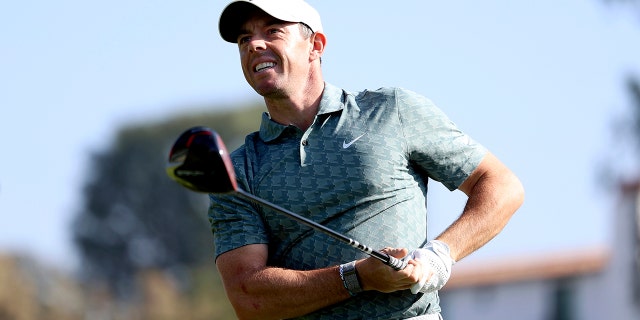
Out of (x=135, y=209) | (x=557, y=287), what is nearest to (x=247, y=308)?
(x=557, y=287)

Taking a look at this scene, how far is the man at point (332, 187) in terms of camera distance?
749 cm

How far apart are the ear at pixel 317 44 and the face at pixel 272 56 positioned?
117 millimetres

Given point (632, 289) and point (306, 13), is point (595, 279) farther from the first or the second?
point (306, 13)

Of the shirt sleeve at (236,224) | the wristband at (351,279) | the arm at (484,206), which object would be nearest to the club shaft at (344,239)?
the wristband at (351,279)

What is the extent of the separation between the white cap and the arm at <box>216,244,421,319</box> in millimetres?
1140

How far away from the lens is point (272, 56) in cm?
795

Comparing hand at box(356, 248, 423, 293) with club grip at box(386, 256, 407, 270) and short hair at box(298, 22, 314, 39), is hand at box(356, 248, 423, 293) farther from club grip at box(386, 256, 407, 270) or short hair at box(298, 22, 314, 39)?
short hair at box(298, 22, 314, 39)

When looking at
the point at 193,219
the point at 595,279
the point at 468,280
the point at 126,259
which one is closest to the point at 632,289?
the point at 595,279

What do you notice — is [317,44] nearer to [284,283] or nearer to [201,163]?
[284,283]

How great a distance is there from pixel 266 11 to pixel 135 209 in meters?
76.3

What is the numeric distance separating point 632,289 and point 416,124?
43.0 m

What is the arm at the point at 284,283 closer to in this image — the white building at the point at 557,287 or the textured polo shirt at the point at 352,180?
the textured polo shirt at the point at 352,180

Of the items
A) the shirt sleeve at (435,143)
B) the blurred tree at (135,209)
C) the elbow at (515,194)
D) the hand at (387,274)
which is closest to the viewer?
the hand at (387,274)

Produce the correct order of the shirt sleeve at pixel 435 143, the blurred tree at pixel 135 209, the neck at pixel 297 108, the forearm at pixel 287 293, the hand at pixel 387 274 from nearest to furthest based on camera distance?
the hand at pixel 387 274
the forearm at pixel 287 293
the shirt sleeve at pixel 435 143
the neck at pixel 297 108
the blurred tree at pixel 135 209
